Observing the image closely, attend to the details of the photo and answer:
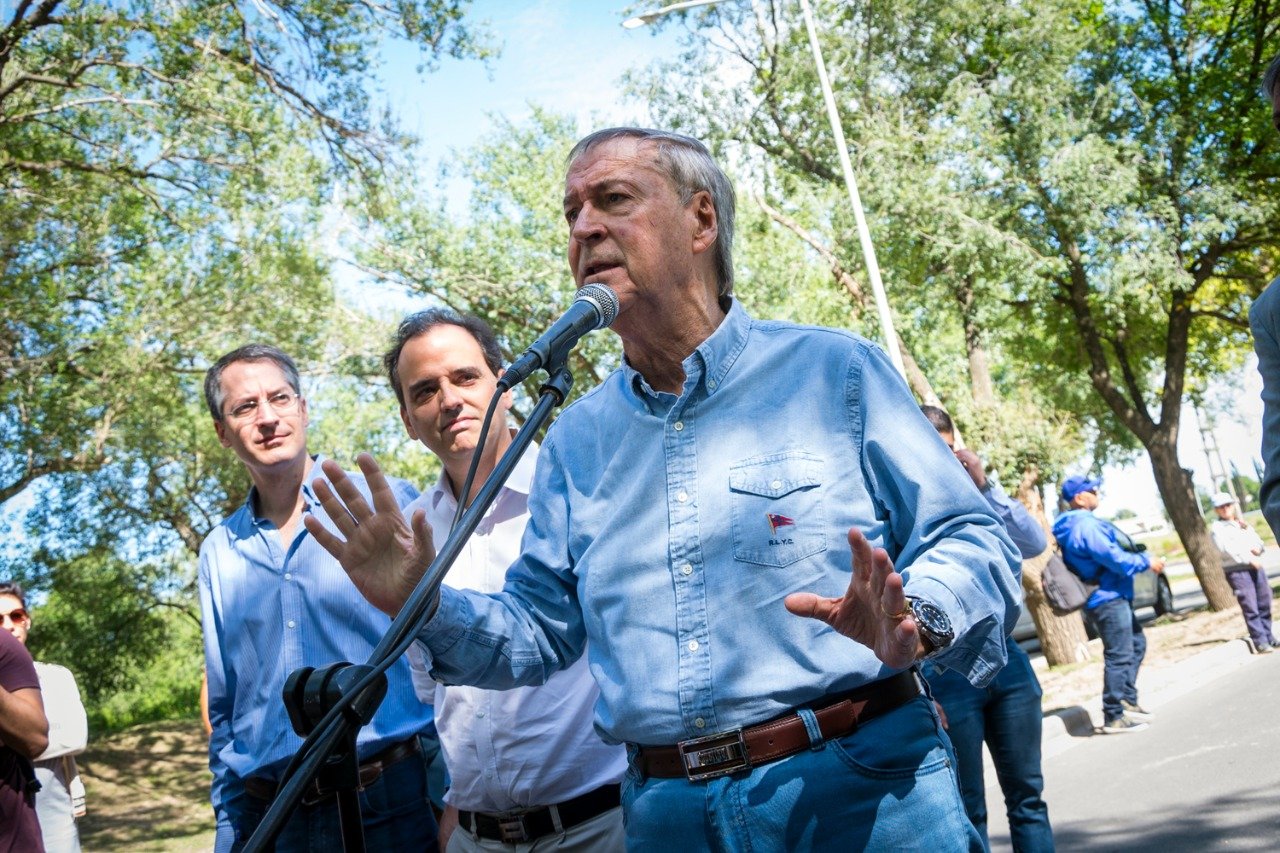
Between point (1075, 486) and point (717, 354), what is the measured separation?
818 cm

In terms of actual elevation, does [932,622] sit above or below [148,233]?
below

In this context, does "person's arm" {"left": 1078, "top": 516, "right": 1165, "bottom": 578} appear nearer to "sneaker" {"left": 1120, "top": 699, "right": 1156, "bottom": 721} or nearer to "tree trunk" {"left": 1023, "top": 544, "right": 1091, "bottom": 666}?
"sneaker" {"left": 1120, "top": 699, "right": 1156, "bottom": 721}

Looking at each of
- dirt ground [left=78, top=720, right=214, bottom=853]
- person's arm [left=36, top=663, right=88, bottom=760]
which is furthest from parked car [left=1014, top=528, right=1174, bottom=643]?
dirt ground [left=78, top=720, right=214, bottom=853]

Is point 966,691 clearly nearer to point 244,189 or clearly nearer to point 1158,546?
point 244,189

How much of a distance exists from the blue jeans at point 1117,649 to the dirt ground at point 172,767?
0.89m

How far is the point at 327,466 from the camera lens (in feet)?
7.10

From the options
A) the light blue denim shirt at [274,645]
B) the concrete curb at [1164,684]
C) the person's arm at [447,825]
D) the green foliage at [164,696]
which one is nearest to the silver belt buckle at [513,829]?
the person's arm at [447,825]

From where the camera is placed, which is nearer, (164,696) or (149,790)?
(149,790)

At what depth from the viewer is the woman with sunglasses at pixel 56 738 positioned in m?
5.69

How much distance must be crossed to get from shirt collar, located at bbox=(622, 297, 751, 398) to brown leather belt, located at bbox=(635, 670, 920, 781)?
2.31ft

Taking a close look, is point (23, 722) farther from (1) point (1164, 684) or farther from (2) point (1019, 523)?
(1) point (1164, 684)

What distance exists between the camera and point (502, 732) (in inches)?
133

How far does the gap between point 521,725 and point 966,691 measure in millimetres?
2618

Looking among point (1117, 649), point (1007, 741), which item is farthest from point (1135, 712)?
point (1007, 741)
